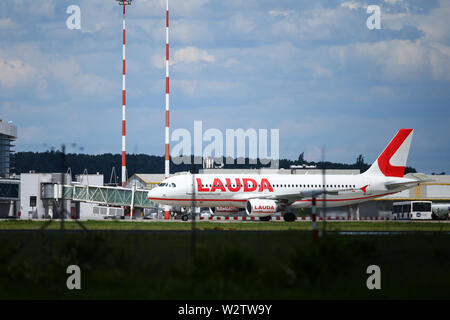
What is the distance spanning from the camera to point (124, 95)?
96.5m

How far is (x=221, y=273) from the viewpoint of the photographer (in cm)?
2291

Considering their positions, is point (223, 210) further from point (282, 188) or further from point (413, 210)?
point (413, 210)

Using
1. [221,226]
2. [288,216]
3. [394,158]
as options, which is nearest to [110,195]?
[288,216]

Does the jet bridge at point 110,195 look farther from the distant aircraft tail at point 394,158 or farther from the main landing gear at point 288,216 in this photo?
the distant aircraft tail at point 394,158

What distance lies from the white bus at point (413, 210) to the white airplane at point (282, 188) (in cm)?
1813

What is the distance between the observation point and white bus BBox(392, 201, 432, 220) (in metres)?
98.8

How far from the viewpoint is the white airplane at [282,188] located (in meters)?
71.1

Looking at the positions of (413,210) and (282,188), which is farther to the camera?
(413,210)

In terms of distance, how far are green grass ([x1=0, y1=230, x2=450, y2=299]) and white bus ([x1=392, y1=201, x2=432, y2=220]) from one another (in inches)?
2868

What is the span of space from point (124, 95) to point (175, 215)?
17.6 meters

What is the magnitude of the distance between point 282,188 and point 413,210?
1245 inches

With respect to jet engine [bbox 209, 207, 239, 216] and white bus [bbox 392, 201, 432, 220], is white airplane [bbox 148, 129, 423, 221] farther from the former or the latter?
white bus [bbox 392, 201, 432, 220]

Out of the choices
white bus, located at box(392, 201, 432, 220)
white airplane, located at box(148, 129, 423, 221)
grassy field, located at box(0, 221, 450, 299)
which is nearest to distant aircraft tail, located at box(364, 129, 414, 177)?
white airplane, located at box(148, 129, 423, 221)
